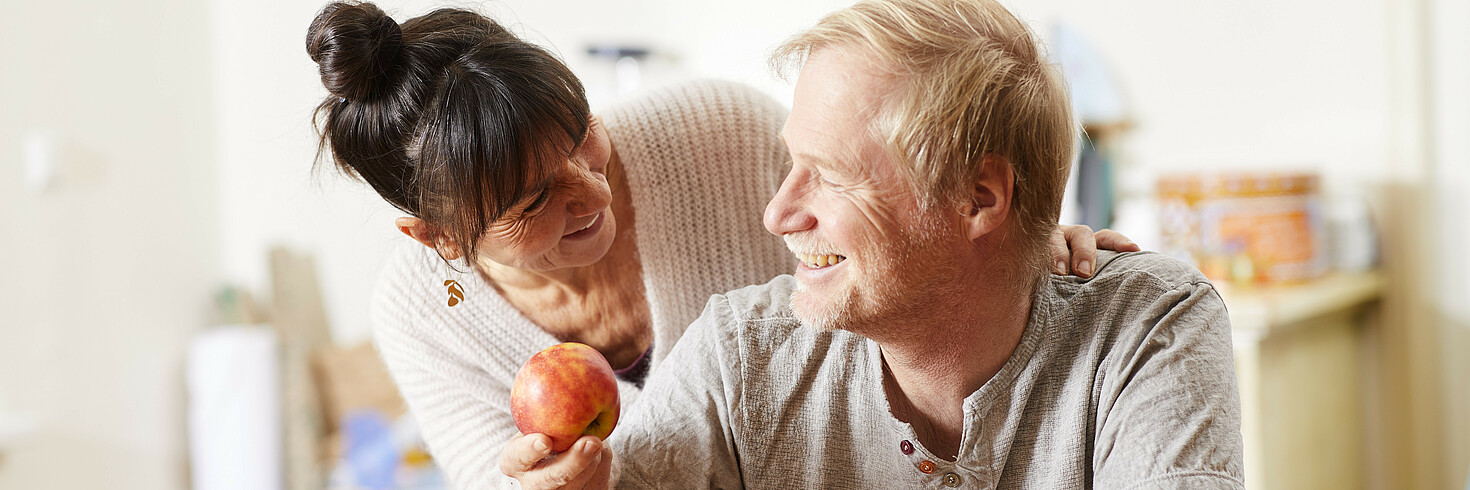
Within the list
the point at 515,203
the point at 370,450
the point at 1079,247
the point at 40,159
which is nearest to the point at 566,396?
the point at 515,203

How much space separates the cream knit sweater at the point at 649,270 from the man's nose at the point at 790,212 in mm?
268

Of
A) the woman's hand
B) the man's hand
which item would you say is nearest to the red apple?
the man's hand

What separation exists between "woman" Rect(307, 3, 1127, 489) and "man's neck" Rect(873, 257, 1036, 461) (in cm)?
9

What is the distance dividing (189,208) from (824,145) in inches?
113

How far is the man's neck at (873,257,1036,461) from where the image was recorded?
3.01 feet

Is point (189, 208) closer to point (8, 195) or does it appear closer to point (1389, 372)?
point (8, 195)

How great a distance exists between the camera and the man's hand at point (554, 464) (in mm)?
812

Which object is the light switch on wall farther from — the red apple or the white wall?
the red apple

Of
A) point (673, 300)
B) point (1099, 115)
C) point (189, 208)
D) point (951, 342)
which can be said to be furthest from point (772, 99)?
point (189, 208)

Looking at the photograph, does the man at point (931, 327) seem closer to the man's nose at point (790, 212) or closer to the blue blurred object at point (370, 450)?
the man's nose at point (790, 212)

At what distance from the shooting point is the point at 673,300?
3.52 ft

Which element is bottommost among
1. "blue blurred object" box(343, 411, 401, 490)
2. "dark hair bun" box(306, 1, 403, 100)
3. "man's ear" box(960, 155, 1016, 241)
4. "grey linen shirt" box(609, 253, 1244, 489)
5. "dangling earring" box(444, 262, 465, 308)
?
"blue blurred object" box(343, 411, 401, 490)

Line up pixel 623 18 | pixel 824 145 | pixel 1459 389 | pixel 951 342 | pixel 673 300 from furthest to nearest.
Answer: pixel 623 18 < pixel 1459 389 < pixel 673 300 < pixel 951 342 < pixel 824 145

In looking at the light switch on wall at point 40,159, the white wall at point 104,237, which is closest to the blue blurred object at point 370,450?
the white wall at point 104,237
